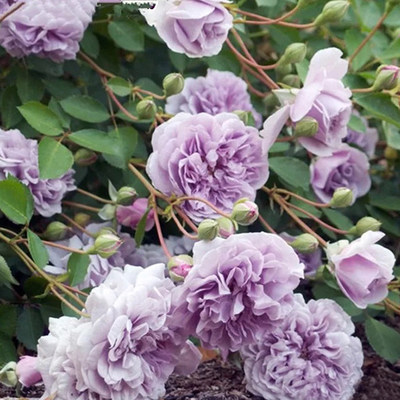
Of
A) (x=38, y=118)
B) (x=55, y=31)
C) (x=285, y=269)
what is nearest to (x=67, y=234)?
(x=38, y=118)

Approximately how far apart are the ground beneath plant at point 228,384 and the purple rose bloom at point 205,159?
285 mm

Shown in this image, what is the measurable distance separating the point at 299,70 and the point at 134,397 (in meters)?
0.60

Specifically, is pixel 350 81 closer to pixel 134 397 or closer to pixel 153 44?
pixel 153 44

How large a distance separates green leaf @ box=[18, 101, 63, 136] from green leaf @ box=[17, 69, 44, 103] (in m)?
0.15

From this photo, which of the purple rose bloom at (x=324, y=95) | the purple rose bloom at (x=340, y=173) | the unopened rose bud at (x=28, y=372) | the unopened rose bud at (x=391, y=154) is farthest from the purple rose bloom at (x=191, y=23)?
the unopened rose bud at (x=391, y=154)

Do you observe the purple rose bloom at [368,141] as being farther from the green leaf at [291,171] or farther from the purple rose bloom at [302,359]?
the purple rose bloom at [302,359]

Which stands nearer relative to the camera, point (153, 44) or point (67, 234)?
point (67, 234)

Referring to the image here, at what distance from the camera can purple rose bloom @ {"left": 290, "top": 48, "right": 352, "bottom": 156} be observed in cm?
120

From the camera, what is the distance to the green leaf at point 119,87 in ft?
4.33

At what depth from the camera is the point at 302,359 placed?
4.02ft

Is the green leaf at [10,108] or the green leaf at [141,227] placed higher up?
the green leaf at [10,108]

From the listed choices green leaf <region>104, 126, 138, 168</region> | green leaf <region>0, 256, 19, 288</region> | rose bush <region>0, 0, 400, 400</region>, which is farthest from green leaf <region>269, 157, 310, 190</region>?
green leaf <region>0, 256, 19, 288</region>

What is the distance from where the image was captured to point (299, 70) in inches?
53.9

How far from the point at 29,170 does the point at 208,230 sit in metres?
0.36
